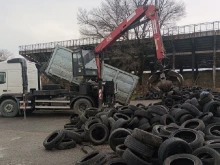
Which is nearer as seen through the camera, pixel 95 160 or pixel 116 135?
pixel 95 160

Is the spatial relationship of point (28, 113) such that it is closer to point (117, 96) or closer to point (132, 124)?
point (117, 96)

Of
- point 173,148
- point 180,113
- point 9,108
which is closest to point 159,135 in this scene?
point 173,148

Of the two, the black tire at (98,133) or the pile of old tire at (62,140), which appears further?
the black tire at (98,133)

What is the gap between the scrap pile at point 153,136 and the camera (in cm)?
448

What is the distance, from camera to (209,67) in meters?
38.5

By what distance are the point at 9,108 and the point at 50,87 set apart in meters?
2.39

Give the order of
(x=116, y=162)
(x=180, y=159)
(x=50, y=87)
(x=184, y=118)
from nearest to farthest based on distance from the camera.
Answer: (x=180, y=159), (x=116, y=162), (x=184, y=118), (x=50, y=87)

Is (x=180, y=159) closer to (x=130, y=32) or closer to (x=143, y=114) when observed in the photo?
(x=143, y=114)

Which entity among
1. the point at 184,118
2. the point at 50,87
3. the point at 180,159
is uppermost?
the point at 50,87

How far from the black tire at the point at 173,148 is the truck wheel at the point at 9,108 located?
11005 mm

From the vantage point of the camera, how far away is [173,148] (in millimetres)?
4496

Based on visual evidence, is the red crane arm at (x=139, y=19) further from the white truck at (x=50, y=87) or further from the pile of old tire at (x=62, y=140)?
the pile of old tire at (x=62, y=140)

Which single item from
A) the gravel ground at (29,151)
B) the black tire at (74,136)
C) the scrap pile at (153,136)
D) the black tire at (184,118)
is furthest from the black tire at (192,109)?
the black tire at (74,136)

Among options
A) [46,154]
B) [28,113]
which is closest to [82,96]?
[28,113]
